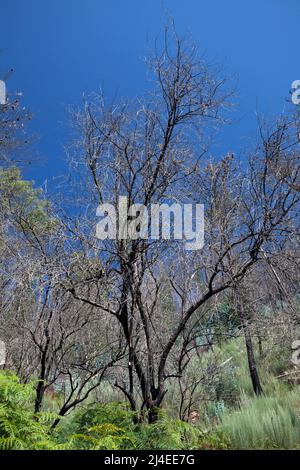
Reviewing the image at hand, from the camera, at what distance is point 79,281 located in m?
5.31

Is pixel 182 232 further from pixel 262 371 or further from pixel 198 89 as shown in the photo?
pixel 262 371

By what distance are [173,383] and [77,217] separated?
393cm

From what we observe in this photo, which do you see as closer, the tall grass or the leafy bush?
the leafy bush

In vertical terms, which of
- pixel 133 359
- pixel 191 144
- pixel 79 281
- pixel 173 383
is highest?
pixel 191 144

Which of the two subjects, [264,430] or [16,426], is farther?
[264,430]

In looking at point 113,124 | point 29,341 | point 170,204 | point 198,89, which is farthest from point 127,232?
point 29,341

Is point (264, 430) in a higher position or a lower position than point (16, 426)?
lower

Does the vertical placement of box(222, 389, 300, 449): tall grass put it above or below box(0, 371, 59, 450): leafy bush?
below

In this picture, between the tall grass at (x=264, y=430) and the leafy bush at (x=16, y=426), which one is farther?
the tall grass at (x=264, y=430)

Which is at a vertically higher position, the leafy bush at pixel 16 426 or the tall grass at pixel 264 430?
the leafy bush at pixel 16 426

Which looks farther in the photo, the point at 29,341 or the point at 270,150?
the point at 29,341

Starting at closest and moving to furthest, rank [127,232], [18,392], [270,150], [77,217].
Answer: [18,392], [127,232], [77,217], [270,150]

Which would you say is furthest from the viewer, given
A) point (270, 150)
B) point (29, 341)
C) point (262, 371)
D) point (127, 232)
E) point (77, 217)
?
point (262, 371)

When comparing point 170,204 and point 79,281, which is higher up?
point 170,204
